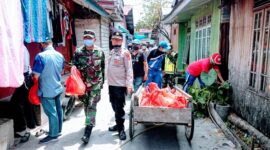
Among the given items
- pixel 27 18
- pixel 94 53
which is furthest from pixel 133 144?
pixel 27 18

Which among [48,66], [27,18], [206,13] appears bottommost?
[48,66]

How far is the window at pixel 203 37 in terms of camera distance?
874 cm

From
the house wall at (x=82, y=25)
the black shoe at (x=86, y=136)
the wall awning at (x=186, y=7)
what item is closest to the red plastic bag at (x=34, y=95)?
the black shoe at (x=86, y=136)

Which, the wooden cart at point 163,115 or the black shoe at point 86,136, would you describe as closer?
the wooden cart at point 163,115

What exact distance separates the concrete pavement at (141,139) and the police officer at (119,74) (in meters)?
0.32

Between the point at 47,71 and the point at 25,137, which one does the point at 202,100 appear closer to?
the point at 47,71

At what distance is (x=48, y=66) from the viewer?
434cm

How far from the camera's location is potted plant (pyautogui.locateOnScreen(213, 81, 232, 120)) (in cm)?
612

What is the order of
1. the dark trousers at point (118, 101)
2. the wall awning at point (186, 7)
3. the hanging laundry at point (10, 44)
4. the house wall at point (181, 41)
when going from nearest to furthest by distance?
the hanging laundry at point (10, 44) → the dark trousers at point (118, 101) → the wall awning at point (186, 7) → the house wall at point (181, 41)

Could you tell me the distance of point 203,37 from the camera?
945 cm

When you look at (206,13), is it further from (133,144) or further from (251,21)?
(133,144)

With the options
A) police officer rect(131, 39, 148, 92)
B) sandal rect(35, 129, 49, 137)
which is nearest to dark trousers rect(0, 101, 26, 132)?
sandal rect(35, 129, 49, 137)

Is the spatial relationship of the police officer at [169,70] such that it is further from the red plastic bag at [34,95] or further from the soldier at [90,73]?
the red plastic bag at [34,95]

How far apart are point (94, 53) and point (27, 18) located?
1278 millimetres
